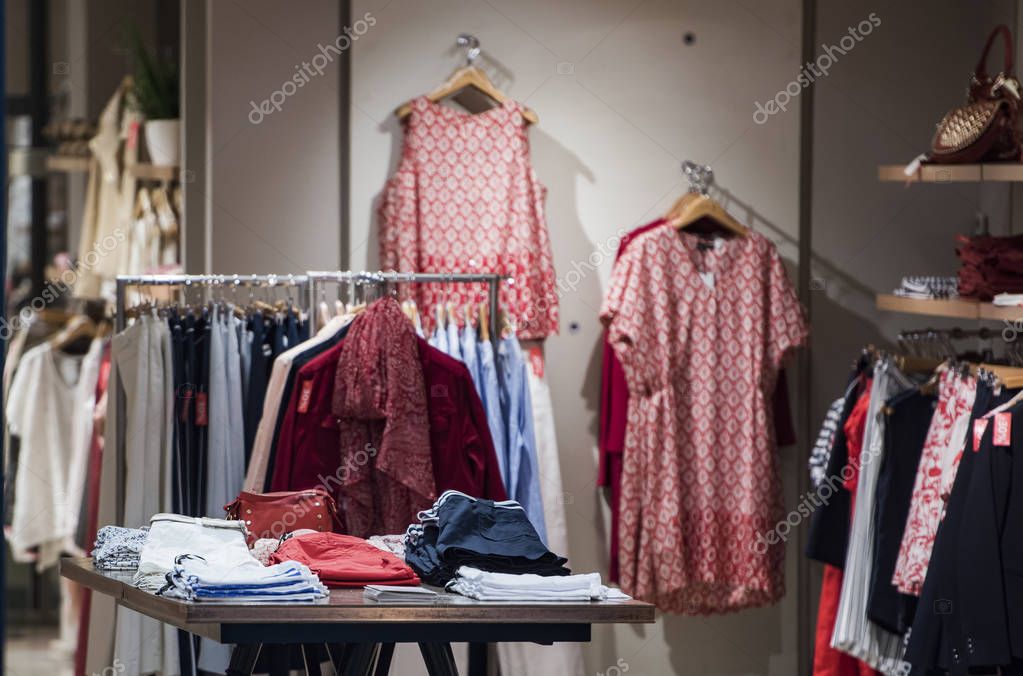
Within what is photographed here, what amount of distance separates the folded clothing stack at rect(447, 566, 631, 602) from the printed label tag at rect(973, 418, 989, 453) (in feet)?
5.09

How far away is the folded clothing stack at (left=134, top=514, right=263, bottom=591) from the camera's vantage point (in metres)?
2.91

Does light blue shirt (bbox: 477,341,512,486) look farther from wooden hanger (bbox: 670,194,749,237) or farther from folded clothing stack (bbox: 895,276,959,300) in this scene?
folded clothing stack (bbox: 895,276,959,300)

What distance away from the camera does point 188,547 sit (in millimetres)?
3107

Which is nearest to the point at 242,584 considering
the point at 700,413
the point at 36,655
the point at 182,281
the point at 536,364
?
the point at 182,281

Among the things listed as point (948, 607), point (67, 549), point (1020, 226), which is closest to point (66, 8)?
point (67, 549)

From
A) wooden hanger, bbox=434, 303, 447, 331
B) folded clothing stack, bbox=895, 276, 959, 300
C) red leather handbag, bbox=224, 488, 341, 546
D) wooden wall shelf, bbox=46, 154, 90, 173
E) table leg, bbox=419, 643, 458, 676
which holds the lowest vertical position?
table leg, bbox=419, 643, 458, 676

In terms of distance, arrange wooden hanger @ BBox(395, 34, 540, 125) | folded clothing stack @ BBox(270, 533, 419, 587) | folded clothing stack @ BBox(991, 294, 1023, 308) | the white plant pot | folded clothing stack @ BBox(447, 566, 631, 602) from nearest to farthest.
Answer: folded clothing stack @ BBox(447, 566, 631, 602) → folded clothing stack @ BBox(270, 533, 419, 587) → folded clothing stack @ BBox(991, 294, 1023, 308) → wooden hanger @ BBox(395, 34, 540, 125) → the white plant pot

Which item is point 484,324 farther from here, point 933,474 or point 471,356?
point 933,474

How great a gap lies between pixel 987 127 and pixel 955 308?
557mm

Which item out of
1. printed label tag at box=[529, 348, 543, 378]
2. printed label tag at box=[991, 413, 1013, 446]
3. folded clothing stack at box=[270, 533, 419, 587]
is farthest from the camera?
printed label tag at box=[529, 348, 543, 378]

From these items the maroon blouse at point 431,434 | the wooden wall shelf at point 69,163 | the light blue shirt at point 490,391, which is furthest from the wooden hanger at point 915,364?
the wooden wall shelf at point 69,163

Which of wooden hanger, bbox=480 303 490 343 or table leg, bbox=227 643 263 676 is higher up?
wooden hanger, bbox=480 303 490 343

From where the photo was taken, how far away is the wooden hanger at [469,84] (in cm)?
493

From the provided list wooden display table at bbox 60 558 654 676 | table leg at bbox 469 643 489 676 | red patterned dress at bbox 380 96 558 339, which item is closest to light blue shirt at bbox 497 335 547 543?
red patterned dress at bbox 380 96 558 339
